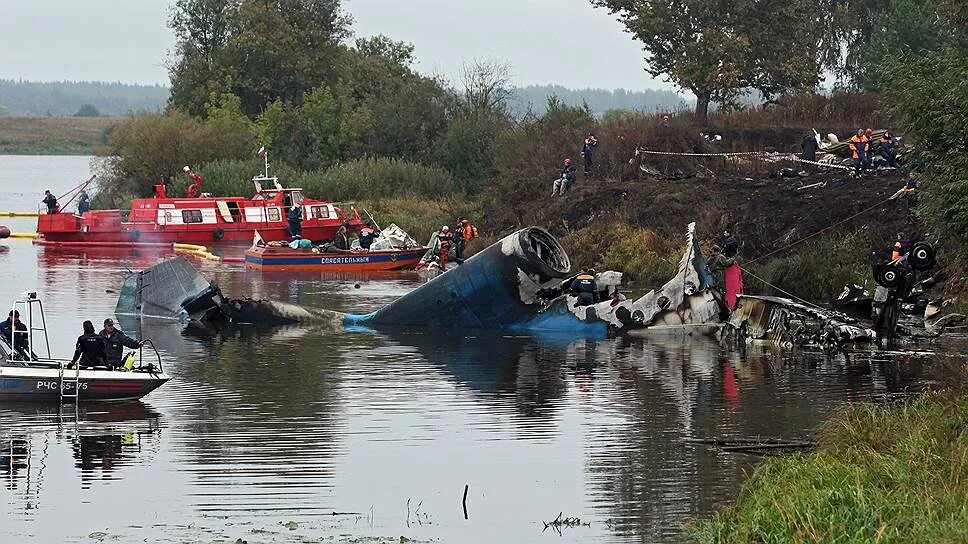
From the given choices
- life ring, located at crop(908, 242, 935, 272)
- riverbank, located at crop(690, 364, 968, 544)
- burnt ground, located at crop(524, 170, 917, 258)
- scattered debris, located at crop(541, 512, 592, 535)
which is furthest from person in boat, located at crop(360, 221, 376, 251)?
scattered debris, located at crop(541, 512, 592, 535)

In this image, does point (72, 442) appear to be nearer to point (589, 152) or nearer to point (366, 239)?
point (366, 239)

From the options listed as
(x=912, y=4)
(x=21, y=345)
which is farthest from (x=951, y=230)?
(x=912, y=4)

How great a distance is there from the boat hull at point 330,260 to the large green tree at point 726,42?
57.4 feet

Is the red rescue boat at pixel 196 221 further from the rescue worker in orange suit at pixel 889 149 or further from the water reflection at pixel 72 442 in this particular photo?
the water reflection at pixel 72 442

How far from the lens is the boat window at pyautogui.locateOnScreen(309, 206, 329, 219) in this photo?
204 ft

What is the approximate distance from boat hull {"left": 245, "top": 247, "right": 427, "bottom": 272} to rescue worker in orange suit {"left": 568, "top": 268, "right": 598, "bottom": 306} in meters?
16.8

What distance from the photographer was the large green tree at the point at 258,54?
297 ft

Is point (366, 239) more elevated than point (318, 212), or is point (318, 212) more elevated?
point (318, 212)

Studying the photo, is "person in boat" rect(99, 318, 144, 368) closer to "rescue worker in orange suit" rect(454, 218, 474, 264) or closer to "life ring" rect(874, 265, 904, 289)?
"life ring" rect(874, 265, 904, 289)

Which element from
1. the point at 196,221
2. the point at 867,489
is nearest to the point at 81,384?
the point at 867,489

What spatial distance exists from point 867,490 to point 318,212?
47.1 m

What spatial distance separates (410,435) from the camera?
24609 millimetres

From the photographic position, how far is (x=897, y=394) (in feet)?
92.5

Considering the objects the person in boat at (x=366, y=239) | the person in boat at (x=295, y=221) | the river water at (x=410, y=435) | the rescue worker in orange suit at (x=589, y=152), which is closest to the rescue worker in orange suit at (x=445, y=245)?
the person in boat at (x=366, y=239)
